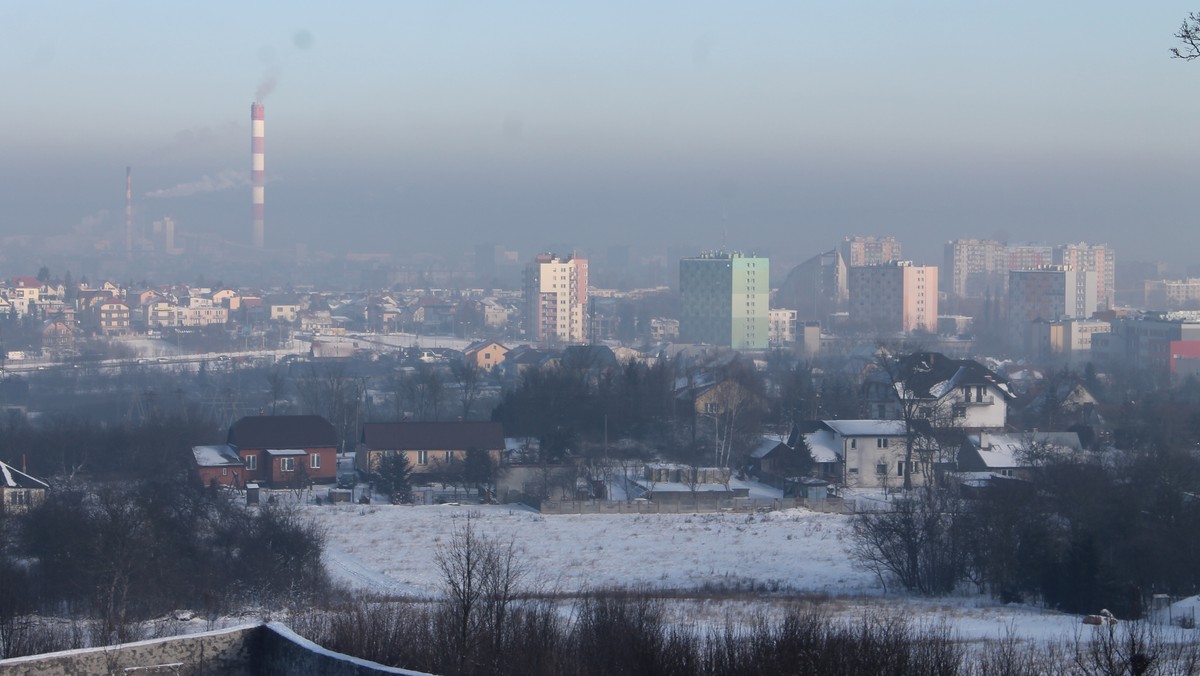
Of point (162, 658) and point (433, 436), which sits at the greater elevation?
point (162, 658)

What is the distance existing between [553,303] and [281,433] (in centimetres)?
3974

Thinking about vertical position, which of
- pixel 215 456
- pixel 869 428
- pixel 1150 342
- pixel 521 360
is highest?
pixel 1150 342

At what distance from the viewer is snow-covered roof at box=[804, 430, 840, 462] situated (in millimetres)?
19719

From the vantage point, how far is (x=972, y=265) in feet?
312

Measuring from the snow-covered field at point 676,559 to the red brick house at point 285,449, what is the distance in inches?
88.6

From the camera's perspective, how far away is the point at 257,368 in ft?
132

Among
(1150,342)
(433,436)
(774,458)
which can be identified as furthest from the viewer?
(1150,342)

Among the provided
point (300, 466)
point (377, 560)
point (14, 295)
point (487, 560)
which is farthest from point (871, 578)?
point (14, 295)

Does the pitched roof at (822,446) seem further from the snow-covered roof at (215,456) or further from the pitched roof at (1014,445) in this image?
the snow-covered roof at (215,456)

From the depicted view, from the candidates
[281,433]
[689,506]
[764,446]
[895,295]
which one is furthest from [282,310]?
[689,506]

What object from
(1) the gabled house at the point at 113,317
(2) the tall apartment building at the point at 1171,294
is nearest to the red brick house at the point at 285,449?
(1) the gabled house at the point at 113,317

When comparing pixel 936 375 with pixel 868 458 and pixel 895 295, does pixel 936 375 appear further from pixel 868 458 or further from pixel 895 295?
pixel 895 295

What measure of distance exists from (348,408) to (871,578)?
14975 millimetres

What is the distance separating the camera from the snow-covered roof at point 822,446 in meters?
19.7
